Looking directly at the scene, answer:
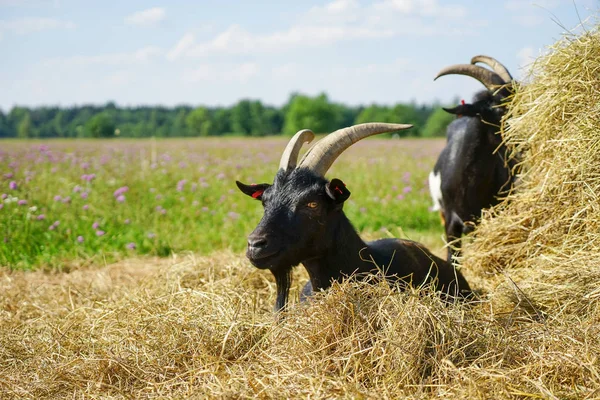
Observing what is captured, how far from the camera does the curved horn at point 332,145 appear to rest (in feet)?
13.1

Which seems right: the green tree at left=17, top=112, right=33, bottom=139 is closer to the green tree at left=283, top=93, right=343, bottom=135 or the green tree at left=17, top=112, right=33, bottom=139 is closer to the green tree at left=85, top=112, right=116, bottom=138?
the green tree at left=85, top=112, right=116, bottom=138

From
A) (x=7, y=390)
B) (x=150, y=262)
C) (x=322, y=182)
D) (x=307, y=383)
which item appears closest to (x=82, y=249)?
(x=150, y=262)

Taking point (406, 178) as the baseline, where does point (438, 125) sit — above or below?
above

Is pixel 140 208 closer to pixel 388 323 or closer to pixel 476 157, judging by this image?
pixel 476 157

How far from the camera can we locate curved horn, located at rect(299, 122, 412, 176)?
399 centimetres

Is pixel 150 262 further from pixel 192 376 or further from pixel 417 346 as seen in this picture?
pixel 417 346

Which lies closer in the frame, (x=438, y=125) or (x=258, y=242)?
(x=258, y=242)

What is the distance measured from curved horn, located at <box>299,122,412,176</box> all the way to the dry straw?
90 centimetres

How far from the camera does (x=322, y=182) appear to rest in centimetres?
390

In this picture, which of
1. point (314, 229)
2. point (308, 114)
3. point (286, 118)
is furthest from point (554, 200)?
point (286, 118)

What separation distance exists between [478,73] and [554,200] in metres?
1.71

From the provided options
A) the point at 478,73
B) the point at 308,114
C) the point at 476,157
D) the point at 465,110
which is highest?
the point at 308,114

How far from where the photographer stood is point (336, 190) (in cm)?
382

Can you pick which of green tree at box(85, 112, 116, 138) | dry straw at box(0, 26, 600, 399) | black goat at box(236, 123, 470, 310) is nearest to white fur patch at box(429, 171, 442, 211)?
dry straw at box(0, 26, 600, 399)
